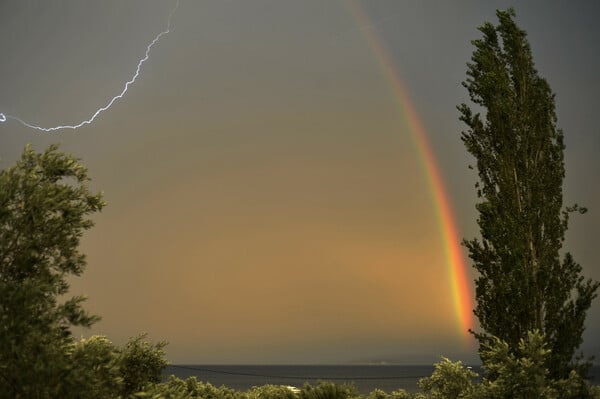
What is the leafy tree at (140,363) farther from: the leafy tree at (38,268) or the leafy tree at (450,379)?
the leafy tree at (450,379)

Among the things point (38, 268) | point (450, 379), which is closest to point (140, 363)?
point (38, 268)

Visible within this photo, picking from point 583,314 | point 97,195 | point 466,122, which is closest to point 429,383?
point 583,314

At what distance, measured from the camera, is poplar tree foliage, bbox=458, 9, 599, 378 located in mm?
18531

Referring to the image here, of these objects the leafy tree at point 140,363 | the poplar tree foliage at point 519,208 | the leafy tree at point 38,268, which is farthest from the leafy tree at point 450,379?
the leafy tree at point 38,268

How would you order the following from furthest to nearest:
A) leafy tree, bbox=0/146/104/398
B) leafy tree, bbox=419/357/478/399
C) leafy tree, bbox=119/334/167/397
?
leafy tree, bbox=419/357/478/399 → leafy tree, bbox=119/334/167/397 → leafy tree, bbox=0/146/104/398

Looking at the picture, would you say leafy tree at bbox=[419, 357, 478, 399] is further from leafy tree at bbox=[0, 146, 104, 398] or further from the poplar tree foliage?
leafy tree at bbox=[0, 146, 104, 398]

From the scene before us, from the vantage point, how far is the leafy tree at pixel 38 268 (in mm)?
10875

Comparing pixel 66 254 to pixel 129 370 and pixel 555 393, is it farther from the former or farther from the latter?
pixel 555 393

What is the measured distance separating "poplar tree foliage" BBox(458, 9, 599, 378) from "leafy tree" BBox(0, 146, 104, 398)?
11939 millimetres

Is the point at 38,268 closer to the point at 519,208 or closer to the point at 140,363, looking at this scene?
the point at 140,363

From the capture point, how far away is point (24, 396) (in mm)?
10930

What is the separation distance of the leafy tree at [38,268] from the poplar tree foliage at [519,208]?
11939 millimetres

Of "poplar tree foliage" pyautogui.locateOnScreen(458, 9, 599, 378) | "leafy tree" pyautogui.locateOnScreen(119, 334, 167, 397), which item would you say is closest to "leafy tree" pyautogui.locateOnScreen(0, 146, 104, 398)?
"leafy tree" pyautogui.locateOnScreen(119, 334, 167, 397)

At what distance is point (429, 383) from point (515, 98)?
33.3ft
